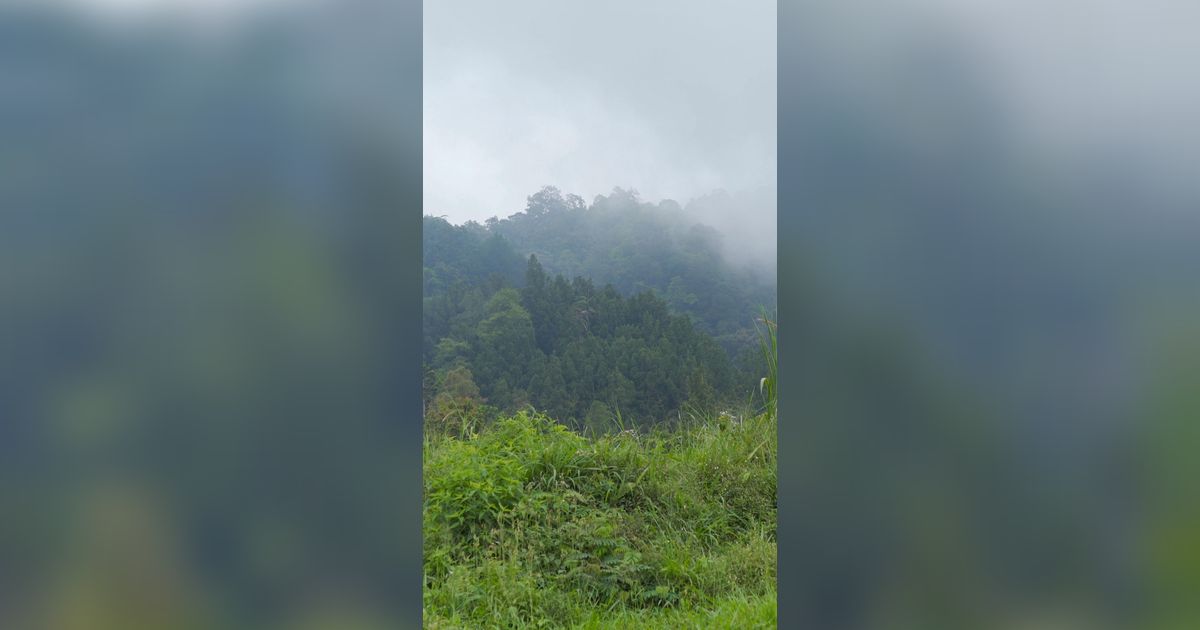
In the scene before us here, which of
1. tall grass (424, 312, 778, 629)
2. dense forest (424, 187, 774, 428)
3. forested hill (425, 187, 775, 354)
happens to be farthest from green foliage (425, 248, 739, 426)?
tall grass (424, 312, 778, 629)

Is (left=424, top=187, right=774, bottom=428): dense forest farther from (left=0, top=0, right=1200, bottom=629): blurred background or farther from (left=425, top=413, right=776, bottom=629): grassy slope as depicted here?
(left=0, top=0, right=1200, bottom=629): blurred background

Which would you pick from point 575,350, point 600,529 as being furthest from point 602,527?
point 575,350

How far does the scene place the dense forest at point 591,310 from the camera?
195 inches

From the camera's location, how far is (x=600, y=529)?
349 cm
